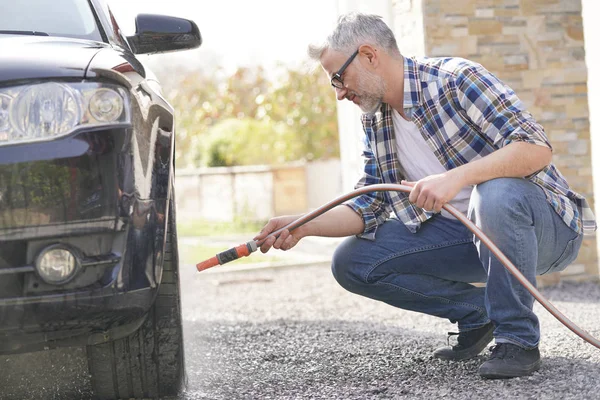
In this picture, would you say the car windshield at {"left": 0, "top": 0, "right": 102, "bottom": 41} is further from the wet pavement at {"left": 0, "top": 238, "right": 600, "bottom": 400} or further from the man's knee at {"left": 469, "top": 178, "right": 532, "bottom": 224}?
the man's knee at {"left": 469, "top": 178, "right": 532, "bottom": 224}

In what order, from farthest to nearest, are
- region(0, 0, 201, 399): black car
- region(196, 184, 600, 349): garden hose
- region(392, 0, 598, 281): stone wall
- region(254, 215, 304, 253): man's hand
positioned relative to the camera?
region(392, 0, 598, 281): stone wall → region(254, 215, 304, 253): man's hand → region(196, 184, 600, 349): garden hose → region(0, 0, 201, 399): black car

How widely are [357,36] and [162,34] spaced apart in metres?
0.73

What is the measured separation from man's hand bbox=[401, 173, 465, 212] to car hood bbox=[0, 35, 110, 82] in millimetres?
1048

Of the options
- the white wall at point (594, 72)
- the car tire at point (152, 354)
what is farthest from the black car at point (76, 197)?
the white wall at point (594, 72)

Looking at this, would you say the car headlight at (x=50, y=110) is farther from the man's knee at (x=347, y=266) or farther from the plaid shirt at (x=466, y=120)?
the man's knee at (x=347, y=266)

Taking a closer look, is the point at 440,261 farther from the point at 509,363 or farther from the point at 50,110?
the point at 50,110

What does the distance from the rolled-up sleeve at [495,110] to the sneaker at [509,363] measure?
644mm

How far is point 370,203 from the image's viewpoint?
330 centimetres

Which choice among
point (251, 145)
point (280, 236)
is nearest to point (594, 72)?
point (280, 236)

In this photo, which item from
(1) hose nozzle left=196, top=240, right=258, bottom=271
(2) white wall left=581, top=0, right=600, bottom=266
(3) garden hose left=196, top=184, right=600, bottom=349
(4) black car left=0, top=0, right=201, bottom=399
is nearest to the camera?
(4) black car left=0, top=0, right=201, bottom=399

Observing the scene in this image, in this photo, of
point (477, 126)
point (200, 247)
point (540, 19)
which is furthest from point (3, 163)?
point (200, 247)

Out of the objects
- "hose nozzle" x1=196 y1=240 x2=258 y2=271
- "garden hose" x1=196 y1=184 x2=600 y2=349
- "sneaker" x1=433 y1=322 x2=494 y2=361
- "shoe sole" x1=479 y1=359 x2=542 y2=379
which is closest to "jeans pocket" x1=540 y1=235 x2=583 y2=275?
"garden hose" x1=196 y1=184 x2=600 y2=349

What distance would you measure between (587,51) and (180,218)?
1034 cm

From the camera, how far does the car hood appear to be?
6.80 ft
